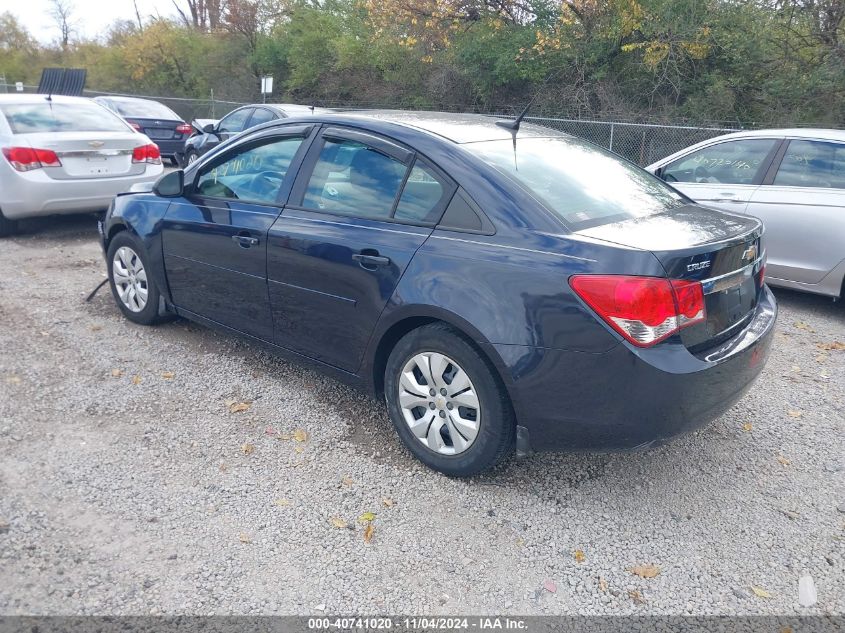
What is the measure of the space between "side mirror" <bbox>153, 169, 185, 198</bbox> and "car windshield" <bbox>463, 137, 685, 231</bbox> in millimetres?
2157

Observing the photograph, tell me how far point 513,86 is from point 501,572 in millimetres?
18057

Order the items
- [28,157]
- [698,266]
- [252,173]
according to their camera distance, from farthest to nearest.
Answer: [28,157] → [252,173] → [698,266]

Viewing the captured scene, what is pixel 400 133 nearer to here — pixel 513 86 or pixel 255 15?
pixel 513 86

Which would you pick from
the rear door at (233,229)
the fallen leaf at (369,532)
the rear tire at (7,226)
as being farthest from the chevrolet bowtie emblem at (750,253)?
the rear tire at (7,226)

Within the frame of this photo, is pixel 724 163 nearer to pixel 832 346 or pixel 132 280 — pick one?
pixel 832 346

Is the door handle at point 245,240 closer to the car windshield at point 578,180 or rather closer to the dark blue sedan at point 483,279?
the dark blue sedan at point 483,279

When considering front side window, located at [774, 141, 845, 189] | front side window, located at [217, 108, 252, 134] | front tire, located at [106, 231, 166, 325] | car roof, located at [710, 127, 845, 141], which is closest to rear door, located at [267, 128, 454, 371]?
front tire, located at [106, 231, 166, 325]

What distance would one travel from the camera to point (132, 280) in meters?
5.16

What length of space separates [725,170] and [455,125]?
3856 mm

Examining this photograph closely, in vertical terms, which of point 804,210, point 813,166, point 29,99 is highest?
point 29,99

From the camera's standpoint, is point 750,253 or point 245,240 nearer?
point 750,253

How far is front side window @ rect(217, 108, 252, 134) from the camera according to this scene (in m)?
13.3

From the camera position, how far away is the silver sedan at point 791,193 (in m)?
5.77

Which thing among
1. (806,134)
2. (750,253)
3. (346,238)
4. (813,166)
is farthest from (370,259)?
(806,134)
